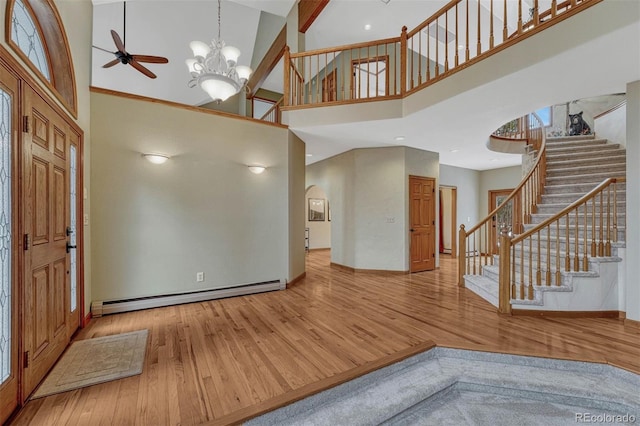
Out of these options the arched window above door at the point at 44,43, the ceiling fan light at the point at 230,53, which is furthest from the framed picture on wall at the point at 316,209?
the arched window above door at the point at 44,43

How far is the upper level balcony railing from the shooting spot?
2.77m

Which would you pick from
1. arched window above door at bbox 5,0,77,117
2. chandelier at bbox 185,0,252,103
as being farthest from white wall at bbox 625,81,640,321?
arched window above door at bbox 5,0,77,117

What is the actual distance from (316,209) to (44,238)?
750 centimetres

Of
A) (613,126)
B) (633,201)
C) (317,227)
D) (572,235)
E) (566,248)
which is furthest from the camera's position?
(317,227)

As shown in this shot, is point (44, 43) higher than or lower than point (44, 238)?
higher

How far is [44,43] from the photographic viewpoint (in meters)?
2.27

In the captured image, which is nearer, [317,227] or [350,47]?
[350,47]

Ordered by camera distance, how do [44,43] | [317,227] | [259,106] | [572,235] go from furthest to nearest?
[317,227] → [259,106] → [572,235] → [44,43]

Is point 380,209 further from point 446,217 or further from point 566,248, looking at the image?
point 446,217

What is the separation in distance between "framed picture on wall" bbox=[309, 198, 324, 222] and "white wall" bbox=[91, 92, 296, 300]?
4782mm

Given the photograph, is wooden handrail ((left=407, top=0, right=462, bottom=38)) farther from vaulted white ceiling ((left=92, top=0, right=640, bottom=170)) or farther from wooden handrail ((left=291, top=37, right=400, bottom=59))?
vaulted white ceiling ((left=92, top=0, right=640, bottom=170))

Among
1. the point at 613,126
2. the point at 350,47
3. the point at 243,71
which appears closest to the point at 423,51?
the point at 350,47

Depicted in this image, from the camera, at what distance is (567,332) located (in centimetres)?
274

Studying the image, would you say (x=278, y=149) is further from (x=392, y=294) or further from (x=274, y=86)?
(x=274, y=86)
